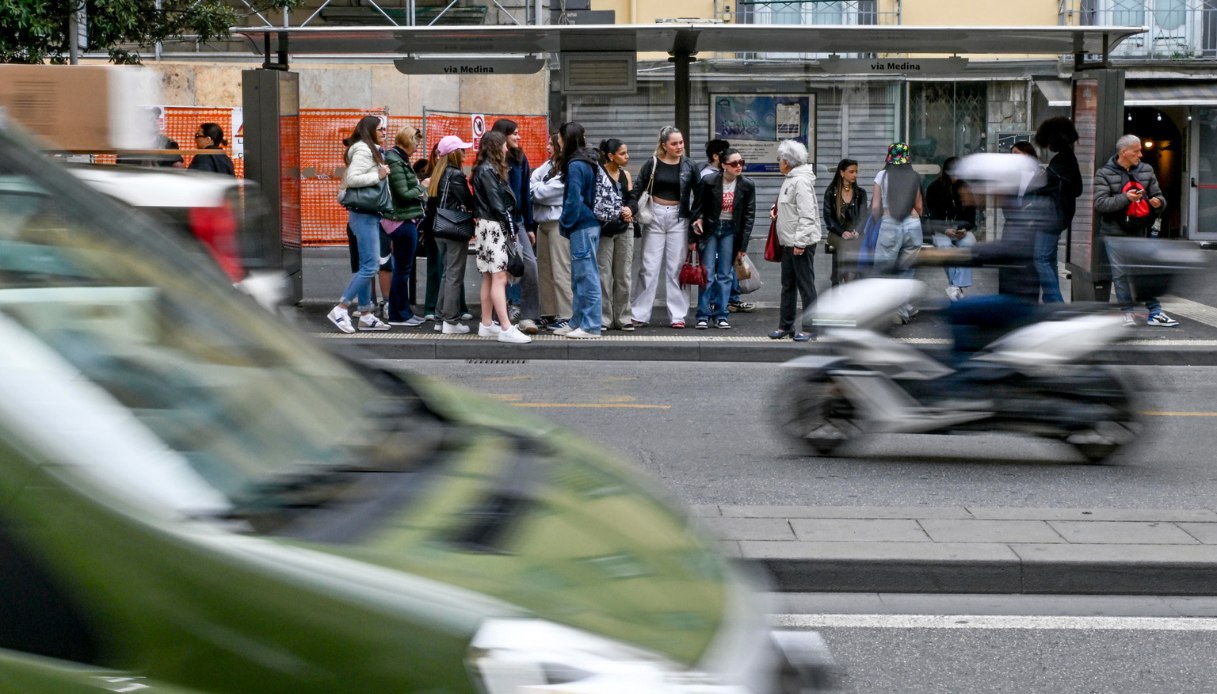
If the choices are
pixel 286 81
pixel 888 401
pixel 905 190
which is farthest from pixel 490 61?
pixel 888 401

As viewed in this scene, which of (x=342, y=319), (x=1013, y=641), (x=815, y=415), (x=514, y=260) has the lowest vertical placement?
(x=1013, y=641)

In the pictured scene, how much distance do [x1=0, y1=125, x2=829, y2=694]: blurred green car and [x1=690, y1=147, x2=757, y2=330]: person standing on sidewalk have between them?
10.2 metres

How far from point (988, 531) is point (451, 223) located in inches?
292

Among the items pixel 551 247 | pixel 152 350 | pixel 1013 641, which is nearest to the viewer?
pixel 152 350

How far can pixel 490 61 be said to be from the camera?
617 inches

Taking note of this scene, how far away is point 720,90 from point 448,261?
46.8 feet

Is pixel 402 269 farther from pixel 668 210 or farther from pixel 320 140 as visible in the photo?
pixel 320 140

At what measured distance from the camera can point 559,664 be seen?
2080mm

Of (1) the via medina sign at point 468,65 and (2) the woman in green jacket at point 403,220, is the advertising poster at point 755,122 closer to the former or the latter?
(1) the via medina sign at point 468,65

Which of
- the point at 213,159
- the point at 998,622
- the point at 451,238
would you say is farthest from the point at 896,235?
the point at 998,622

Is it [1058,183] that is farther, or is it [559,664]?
[1058,183]

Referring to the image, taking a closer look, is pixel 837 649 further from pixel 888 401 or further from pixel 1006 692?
pixel 888 401

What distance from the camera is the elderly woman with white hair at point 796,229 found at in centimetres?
1239

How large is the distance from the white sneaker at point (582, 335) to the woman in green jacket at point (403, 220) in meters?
1.61
